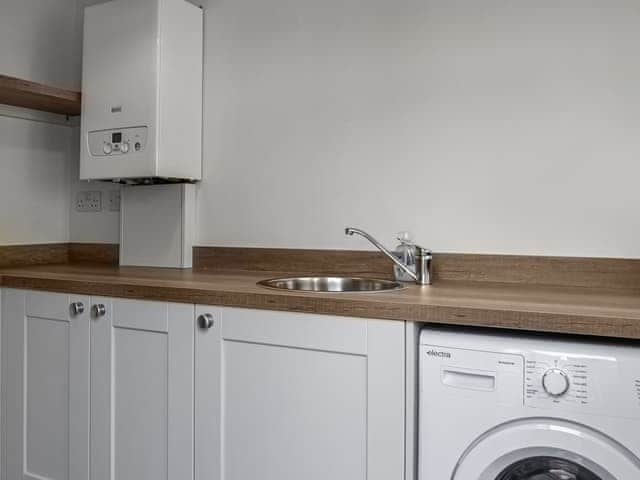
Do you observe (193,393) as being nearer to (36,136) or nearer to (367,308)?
(367,308)

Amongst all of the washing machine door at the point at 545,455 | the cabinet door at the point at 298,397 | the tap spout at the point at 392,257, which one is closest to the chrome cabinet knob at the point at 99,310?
the cabinet door at the point at 298,397

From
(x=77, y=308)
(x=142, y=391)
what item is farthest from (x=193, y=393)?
(x=77, y=308)

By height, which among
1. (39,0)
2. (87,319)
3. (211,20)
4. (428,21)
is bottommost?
(87,319)

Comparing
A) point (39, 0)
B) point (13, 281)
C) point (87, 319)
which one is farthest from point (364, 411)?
point (39, 0)

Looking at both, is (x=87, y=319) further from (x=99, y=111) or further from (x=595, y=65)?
(x=595, y=65)

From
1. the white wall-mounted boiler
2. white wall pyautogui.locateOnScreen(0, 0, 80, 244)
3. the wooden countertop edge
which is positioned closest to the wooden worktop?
the wooden countertop edge

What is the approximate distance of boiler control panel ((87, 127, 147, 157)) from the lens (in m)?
2.17

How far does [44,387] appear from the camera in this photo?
1.97 m

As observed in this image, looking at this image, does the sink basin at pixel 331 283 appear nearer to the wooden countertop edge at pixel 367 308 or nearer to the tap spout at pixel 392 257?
the tap spout at pixel 392 257

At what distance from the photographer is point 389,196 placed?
2025mm

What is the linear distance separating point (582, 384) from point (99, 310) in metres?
1.41

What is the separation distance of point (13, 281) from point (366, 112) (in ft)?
4.59

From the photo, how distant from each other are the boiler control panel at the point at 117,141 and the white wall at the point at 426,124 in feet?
1.01

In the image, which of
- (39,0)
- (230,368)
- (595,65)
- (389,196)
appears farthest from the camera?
(39,0)
